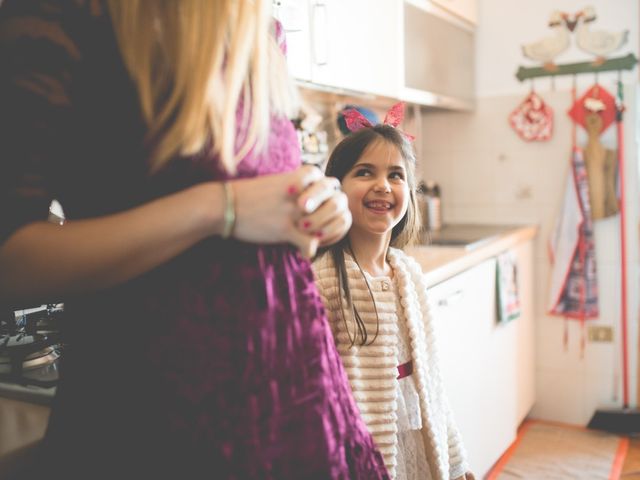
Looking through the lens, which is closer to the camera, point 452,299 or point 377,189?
point 377,189

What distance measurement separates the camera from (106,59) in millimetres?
495

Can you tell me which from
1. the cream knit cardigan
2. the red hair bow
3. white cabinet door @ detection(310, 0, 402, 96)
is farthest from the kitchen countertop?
white cabinet door @ detection(310, 0, 402, 96)

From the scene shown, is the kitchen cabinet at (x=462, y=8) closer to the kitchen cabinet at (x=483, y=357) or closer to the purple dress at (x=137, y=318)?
the kitchen cabinet at (x=483, y=357)

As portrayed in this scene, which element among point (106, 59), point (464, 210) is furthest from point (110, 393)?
point (464, 210)

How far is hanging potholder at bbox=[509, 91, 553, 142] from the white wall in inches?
1.2

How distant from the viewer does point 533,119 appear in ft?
8.51

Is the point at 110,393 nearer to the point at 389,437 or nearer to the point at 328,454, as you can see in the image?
the point at 328,454

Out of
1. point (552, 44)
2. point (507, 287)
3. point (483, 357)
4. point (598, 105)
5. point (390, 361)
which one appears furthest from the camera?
point (552, 44)

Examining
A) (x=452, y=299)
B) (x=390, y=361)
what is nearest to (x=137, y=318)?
(x=390, y=361)

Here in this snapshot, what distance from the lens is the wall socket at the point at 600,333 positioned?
2557mm

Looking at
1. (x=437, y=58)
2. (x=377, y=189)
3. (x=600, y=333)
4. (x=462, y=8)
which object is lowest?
(x=600, y=333)

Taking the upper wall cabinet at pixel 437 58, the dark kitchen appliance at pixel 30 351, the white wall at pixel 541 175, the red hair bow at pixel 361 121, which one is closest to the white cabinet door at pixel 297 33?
the red hair bow at pixel 361 121

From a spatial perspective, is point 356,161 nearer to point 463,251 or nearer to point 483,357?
point 463,251

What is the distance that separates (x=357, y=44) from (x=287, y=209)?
1.35 m
